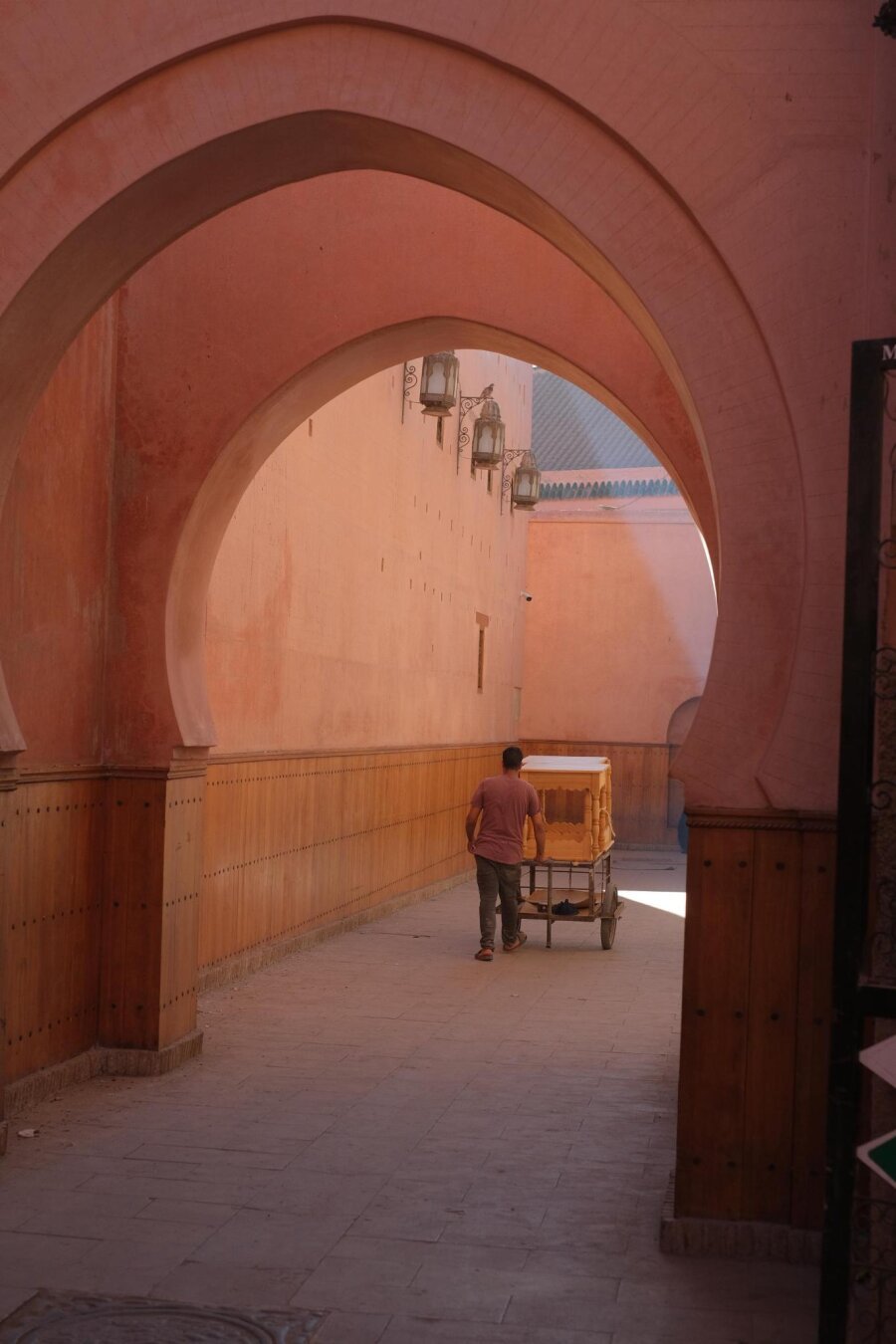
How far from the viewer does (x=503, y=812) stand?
498 inches

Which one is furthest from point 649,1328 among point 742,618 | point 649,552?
point 649,552

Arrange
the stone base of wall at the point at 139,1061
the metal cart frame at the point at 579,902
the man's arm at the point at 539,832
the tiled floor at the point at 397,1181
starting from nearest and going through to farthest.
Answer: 1. the tiled floor at the point at 397,1181
2. the stone base of wall at the point at 139,1061
3. the man's arm at the point at 539,832
4. the metal cart frame at the point at 579,902

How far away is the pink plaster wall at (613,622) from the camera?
88.1ft

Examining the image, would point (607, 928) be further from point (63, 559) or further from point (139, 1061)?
point (63, 559)

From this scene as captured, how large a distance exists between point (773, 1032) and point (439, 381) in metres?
7.59

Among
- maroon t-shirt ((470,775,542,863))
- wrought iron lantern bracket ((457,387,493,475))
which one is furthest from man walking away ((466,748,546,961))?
wrought iron lantern bracket ((457,387,493,475))

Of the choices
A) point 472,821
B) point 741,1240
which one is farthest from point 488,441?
point 741,1240

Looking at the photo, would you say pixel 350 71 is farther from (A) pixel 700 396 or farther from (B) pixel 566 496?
(B) pixel 566 496

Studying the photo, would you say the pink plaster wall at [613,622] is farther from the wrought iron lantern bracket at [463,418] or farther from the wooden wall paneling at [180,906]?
the wooden wall paneling at [180,906]

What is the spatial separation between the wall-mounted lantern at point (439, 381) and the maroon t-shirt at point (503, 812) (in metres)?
2.99

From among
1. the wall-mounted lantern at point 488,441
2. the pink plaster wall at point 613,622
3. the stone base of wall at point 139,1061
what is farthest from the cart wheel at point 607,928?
the pink plaster wall at point 613,622

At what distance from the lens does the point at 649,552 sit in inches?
1078

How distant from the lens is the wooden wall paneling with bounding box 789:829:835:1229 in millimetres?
5238

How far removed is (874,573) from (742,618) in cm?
133
